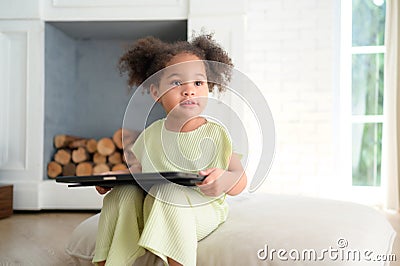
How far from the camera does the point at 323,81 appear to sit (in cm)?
354

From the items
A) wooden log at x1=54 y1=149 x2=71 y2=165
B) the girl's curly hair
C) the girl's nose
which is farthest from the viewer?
wooden log at x1=54 y1=149 x2=71 y2=165

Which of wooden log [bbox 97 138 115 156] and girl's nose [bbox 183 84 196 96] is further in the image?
wooden log [bbox 97 138 115 156]

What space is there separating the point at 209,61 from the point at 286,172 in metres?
2.20

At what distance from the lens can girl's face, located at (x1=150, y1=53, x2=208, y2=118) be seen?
135 cm

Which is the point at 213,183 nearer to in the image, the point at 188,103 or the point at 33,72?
the point at 188,103

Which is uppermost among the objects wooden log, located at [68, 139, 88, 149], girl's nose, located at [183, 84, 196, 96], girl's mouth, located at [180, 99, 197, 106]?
girl's nose, located at [183, 84, 196, 96]

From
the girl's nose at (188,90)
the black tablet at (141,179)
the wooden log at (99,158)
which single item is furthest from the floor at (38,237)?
the girl's nose at (188,90)

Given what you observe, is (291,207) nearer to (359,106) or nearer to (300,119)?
(300,119)

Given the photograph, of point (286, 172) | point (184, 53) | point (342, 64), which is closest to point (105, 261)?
point (184, 53)

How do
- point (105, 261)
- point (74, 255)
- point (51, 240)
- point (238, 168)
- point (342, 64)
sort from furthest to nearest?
1. point (342, 64)
2. point (51, 240)
3. point (74, 255)
4. point (238, 168)
5. point (105, 261)

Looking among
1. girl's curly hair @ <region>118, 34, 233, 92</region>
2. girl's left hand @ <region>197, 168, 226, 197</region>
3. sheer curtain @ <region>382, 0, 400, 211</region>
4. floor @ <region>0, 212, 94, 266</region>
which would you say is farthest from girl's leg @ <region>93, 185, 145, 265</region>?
sheer curtain @ <region>382, 0, 400, 211</region>

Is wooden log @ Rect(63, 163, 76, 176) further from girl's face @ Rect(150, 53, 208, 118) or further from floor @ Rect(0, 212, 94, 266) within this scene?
girl's face @ Rect(150, 53, 208, 118)

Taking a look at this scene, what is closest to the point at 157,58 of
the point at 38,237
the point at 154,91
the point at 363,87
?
the point at 154,91

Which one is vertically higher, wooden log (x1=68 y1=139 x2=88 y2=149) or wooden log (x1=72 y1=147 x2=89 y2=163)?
wooden log (x1=68 y1=139 x2=88 y2=149)
